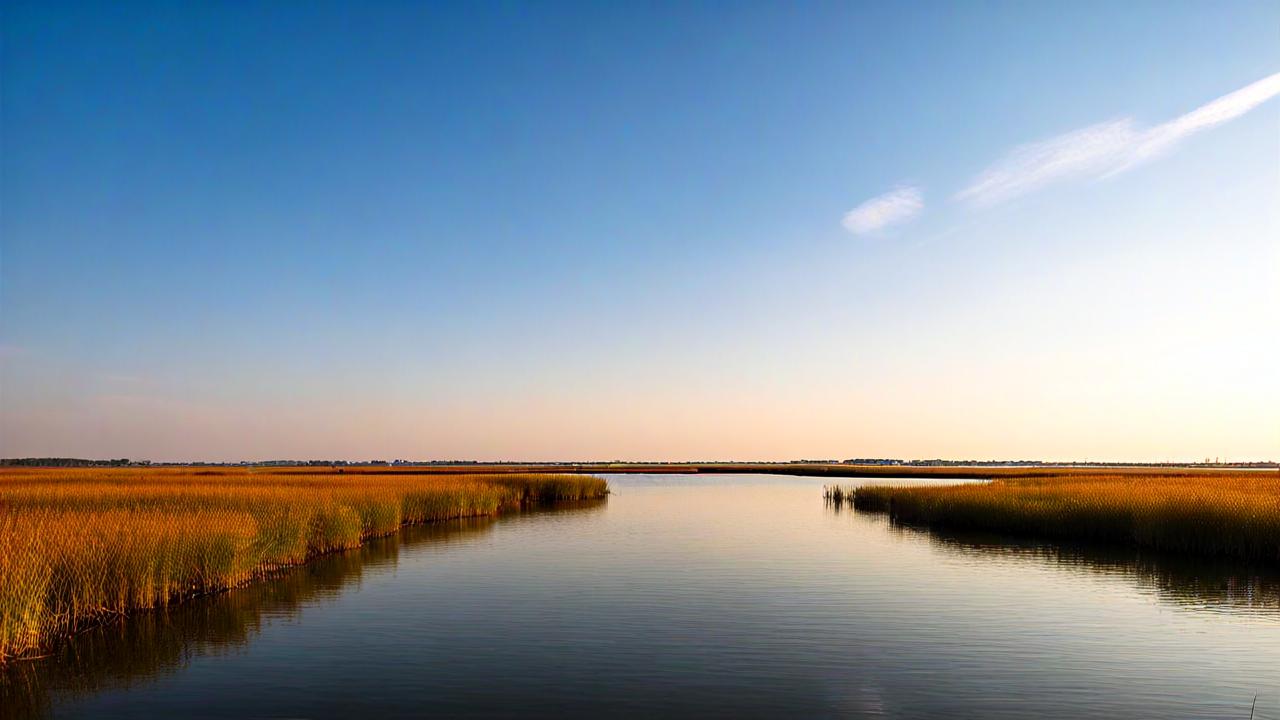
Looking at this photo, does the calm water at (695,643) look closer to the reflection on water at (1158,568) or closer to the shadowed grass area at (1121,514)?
the reflection on water at (1158,568)

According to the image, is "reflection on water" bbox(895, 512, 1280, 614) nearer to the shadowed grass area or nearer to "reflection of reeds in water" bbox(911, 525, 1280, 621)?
"reflection of reeds in water" bbox(911, 525, 1280, 621)

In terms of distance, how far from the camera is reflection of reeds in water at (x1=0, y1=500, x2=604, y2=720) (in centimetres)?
1233

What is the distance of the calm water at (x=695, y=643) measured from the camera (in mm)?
11836

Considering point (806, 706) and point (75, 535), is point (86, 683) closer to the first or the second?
point (75, 535)

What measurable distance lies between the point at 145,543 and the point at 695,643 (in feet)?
40.8

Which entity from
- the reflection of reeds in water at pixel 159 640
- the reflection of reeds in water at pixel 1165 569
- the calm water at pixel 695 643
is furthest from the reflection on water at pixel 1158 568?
the reflection of reeds in water at pixel 159 640

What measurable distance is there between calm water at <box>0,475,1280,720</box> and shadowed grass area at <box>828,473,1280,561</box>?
8.00ft

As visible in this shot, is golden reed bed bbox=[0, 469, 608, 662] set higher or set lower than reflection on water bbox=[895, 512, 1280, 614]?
higher

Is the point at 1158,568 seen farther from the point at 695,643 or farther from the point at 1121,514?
the point at 695,643

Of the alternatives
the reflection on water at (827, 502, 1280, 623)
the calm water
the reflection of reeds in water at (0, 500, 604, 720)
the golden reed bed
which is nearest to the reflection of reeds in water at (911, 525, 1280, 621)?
the reflection on water at (827, 502, 1280, 623)

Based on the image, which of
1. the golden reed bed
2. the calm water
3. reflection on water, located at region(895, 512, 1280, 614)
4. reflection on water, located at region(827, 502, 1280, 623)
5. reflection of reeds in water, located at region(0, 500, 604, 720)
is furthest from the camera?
reflection on water, located at region(827, 502, 1280, 623)

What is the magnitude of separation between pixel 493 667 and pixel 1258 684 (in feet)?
39.8

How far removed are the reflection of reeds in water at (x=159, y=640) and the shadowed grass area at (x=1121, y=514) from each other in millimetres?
26836

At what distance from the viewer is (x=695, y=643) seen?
49.9ft
